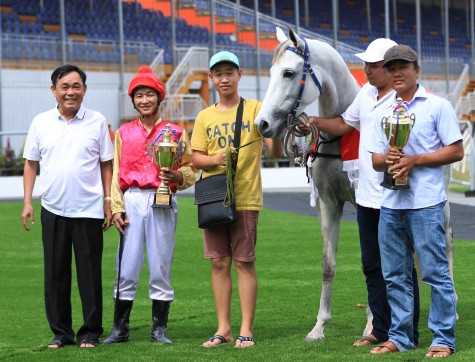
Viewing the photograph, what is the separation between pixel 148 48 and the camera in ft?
104

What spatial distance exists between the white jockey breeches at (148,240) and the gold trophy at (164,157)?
0.44 feet

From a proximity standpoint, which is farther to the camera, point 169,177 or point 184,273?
point 184,273

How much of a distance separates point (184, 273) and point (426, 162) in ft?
20.9

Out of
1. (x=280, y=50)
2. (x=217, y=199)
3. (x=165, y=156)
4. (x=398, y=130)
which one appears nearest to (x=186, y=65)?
(x=165, y=156)

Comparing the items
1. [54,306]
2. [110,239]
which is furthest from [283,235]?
[54,306]

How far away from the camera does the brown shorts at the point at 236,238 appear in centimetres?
718

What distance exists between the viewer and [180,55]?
33219 mm

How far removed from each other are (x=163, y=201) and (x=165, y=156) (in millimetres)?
319

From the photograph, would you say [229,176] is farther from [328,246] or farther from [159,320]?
[159,320]

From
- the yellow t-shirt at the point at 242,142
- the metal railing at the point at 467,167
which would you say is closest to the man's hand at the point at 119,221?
the yellow t-shirt at the point at 242,142

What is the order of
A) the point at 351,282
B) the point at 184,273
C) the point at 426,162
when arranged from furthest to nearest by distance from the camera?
the point at 184,273 < the point at 351,282 < the point at 426,162

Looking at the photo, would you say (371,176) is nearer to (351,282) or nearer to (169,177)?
(169,177)

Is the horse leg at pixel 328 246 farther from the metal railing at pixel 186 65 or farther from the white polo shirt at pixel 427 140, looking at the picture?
the metal railing at pixel 186 65

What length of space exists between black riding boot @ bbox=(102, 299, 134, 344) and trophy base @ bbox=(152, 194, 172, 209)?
765mm
